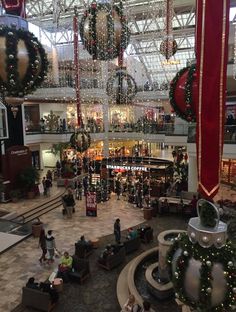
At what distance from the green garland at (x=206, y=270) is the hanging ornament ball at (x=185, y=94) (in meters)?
1.53

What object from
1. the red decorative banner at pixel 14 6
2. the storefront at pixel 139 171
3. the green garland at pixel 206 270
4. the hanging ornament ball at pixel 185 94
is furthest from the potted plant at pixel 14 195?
the green garland at pixel 206 270

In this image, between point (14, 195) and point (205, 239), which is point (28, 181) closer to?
point (14, 195)

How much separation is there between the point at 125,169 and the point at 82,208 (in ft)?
13.7

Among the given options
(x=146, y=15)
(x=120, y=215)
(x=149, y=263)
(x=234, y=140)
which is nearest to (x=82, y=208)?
(x=120, y=215)

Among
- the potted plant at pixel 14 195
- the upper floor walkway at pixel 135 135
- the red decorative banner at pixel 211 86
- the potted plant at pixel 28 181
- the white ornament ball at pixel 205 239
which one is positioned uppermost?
the red decorative banner at pixel 211 86

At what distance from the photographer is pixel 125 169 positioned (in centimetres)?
1959

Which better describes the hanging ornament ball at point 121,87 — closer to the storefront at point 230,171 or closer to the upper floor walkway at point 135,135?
the upper floor walkway at point 135,135

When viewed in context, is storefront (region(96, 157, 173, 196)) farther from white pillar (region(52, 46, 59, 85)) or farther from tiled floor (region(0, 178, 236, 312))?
white pillar (region(52, 46, 59, 85))

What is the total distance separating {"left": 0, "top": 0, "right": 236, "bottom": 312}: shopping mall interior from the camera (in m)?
2.62

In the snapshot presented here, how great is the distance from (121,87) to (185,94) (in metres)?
3.63

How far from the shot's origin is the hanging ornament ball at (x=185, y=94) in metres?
3.62

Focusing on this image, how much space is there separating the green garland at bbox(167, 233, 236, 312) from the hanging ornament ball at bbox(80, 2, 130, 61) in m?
3.79

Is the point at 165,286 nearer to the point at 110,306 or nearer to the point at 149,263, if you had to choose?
the point at 110,306

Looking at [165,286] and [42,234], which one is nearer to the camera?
[165,286]
